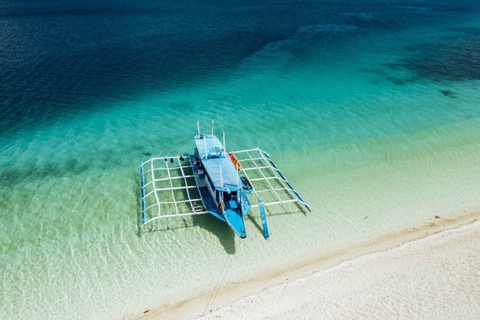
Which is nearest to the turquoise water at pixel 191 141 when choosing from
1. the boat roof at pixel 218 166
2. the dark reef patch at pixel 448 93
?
the dark reef patch at pixel 448 93

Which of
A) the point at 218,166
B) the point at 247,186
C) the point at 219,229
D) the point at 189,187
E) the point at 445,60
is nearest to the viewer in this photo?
the point at 219,229

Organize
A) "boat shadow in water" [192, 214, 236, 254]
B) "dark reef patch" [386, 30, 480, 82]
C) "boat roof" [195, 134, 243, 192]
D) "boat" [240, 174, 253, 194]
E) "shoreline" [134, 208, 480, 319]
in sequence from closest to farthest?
1. "shoreline" [134, 208, 480, 319]
2. "boat shadow in water" [192, 214, 236, 254]
3. "boat roof" [195, 134, 243, 192]
4. "boat" [240, 174, 253, 194]
5. "dark reef patch" [386, 30, 480, 82]

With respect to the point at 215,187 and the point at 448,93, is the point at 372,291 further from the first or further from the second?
the point at 448,93

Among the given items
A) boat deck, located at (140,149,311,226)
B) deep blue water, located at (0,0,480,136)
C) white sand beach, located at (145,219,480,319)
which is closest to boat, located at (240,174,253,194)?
boat deck, located at (140,149,311,226)

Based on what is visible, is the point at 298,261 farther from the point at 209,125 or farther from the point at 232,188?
the point at 209,125

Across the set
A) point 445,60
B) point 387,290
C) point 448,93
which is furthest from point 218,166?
point 445,60

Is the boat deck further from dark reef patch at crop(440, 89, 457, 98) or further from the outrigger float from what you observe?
dark reef patch at crop(440, 89, 457, 98)

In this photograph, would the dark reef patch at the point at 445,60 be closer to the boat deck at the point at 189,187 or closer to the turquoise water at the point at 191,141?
the turquoise water at the point at 191,141
